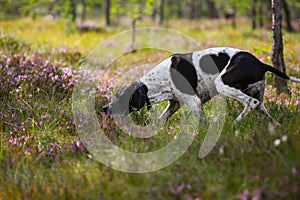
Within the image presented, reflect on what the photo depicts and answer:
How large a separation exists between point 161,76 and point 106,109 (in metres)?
0.90

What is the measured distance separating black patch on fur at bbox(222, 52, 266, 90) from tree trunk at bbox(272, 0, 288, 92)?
2321 mm

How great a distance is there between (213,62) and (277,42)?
2483 millimetres

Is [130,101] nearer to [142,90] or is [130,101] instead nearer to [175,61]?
[142,90]

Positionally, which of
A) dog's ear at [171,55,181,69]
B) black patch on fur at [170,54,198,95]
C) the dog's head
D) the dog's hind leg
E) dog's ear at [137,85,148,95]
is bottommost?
the dog's hind leg

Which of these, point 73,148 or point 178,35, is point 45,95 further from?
point 178,35

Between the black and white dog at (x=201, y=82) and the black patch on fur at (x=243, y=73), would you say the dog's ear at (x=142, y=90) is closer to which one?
the black and white dog at (x=201, y=82)

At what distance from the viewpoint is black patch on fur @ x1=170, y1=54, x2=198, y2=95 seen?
17.6 feet

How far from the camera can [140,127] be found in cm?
511

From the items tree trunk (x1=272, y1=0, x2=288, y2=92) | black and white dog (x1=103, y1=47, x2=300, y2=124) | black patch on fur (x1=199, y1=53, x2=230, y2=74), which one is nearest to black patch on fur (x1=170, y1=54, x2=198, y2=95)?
black and white dog (x1=103, y1=47, x2=300, y2=124)

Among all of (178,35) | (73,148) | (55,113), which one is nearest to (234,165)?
(73,148)

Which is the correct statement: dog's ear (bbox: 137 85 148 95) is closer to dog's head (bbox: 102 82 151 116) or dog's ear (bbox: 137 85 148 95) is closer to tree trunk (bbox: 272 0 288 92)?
dog's head (bbox: 102 82 151 116)

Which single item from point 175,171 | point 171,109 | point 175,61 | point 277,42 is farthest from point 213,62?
point 277,42

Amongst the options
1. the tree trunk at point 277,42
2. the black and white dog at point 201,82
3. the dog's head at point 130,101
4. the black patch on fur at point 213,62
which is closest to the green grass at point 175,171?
the black and white dog at point 201,82

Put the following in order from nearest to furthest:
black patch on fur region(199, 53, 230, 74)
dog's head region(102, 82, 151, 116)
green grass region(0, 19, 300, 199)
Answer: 1. green grass region(0, 19, 300, 199)
2. black patch on fur region(199, 53, 230, 74)
3. dog's head region(102, 82, 151, 116)
